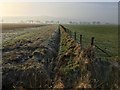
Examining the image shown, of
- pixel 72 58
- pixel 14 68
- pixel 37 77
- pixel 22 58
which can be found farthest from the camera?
pixel 22 58

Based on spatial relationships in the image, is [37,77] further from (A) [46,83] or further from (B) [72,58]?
(B) [72,58]

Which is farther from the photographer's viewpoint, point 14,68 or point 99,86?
point 14,68

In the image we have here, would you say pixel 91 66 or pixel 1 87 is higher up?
pixel 91 66

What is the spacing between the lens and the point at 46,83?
13.2 m

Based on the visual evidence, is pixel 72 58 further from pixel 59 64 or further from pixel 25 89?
pixel 25 89

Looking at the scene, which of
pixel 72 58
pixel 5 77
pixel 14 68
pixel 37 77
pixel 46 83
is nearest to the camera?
pixel 46 83

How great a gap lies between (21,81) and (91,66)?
332cm

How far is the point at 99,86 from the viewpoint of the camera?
39.3 feet

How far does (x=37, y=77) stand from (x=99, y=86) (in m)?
3.30

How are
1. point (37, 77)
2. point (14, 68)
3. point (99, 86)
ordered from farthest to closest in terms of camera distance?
point (14, 68) → point (37, 77) → point (99, 86)

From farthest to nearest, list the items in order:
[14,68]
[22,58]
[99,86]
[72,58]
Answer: [22,58]
[72,58]
[14,68]
[99,86]

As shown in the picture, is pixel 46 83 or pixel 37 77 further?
pixel 37 77

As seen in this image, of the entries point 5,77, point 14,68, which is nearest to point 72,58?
point 14,68

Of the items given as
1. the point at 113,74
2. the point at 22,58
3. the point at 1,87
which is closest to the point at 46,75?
the point at 1,87
